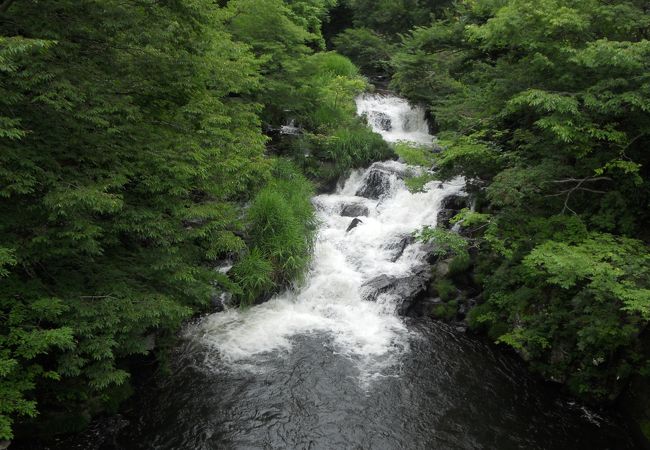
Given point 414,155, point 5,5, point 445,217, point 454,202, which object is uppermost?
point 5,5

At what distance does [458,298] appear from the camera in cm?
1037

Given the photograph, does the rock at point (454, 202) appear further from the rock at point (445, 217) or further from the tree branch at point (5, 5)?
the tree branch at point (5, 5)

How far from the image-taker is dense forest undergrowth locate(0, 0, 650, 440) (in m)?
5.17

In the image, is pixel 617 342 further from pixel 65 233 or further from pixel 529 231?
pixel 65 233

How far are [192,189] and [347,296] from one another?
15.5 ft

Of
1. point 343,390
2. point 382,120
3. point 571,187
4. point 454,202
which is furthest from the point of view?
point 382,120

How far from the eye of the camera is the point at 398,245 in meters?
12.1

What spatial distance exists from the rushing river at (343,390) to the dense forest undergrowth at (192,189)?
631mm

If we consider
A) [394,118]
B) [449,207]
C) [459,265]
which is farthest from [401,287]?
[394,118]

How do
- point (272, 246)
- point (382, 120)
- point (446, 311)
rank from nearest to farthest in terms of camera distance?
point (446, 311)
point (272, 246)
point (382, 120)

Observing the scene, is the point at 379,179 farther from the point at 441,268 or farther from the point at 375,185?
the point at 441,268

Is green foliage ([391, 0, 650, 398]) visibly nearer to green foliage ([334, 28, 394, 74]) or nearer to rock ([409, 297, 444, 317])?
rock ([409, 297, 444, 317])

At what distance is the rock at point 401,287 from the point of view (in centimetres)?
1029

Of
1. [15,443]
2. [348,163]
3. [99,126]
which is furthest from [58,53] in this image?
[348,163]
